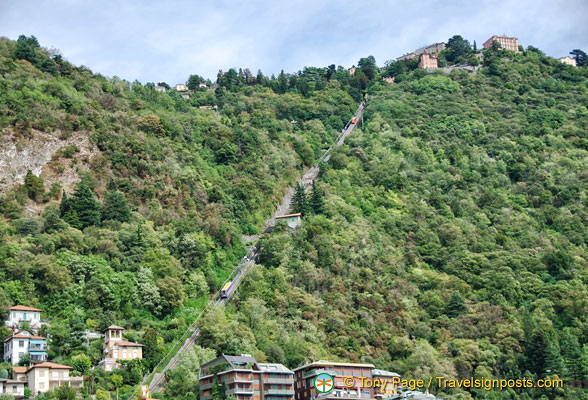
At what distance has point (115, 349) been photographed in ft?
206

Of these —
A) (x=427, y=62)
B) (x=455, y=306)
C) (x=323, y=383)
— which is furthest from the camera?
(x=427, y=62)

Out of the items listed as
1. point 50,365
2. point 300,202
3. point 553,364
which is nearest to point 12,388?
point 50,365

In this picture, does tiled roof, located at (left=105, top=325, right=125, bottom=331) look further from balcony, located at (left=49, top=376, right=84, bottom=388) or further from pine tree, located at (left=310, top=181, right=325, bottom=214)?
pine tree, located at (left=310, top=181, right=325, bottom=214)

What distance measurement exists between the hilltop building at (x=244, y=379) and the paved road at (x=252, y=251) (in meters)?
3.19

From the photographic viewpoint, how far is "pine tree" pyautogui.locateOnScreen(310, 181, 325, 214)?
99.1 meters

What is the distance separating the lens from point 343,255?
88812mm

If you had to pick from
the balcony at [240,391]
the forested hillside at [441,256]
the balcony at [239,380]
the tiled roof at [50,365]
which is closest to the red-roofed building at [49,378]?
the tiled roof at [50,365]

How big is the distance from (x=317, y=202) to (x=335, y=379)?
116ft

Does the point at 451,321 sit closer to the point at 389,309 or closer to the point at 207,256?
the point at 389,309

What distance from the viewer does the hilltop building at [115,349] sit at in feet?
203

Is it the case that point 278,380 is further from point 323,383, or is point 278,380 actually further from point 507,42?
point 507,42

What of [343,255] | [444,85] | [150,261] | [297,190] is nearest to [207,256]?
[150,261]

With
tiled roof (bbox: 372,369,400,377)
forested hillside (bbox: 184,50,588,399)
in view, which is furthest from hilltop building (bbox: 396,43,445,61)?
tiled roof (bbox: 372,369,400,377)

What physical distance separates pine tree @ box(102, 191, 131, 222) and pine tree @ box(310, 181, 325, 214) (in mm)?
24788
